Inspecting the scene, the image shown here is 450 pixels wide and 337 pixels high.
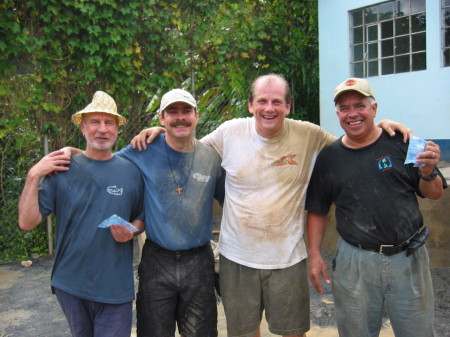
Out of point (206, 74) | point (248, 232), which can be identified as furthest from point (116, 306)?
point (206, 74)

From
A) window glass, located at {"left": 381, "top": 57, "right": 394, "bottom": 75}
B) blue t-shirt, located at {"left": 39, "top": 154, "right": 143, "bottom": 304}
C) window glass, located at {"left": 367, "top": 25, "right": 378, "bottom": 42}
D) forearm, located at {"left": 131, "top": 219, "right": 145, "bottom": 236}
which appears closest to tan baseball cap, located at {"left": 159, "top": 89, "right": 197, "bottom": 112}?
blue t-shirt, located at {"left": 39, "top": 154, "right": 143, "bottom": 304}

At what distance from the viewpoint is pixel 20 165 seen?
19.7 ft

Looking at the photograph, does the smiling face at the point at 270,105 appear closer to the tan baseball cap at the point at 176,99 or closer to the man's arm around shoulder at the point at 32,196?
the tan baseball cap at the point at 176,99

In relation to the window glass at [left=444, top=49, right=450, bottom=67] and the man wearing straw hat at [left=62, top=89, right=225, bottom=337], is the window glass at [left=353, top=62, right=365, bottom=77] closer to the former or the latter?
the window glass at [left=444, top=49, right=450, bottom=67]

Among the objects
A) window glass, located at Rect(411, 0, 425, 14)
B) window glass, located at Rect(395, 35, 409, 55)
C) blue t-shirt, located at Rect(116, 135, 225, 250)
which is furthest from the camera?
window glass, located at Rect(395, 35, 409, 55)

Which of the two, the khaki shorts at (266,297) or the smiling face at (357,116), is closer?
the smiling face at (357,116)

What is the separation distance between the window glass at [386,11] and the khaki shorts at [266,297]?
→ 6.38 meters

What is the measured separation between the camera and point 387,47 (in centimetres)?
789

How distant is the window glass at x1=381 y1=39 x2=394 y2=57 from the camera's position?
25.7 feet

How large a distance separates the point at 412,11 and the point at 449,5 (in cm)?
65

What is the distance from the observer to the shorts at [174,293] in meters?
2.80

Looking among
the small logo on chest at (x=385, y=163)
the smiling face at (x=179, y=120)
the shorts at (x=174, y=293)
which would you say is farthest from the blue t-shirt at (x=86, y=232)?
the small logo on chest at (x=385, y=163)

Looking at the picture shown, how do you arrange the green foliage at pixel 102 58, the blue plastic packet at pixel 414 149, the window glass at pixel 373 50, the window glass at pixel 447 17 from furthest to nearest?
1. the window glass at pixel 373 50
2. the window glass at pixel 447 17
3. the green foliage at pixel 102 58
4. the blue plastic packet at pixel 414 149

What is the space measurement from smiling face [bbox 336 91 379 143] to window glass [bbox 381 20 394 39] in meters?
5.87
